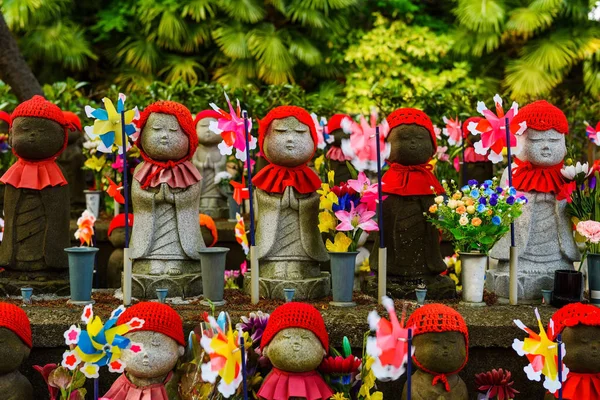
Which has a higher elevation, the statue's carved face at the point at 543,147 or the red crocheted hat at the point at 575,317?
the statue's carved face at the point at 543,147

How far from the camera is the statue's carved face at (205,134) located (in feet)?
24.6

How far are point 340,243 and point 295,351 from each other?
0.97 meters

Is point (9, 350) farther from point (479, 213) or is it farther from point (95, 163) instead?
point (95, 163)

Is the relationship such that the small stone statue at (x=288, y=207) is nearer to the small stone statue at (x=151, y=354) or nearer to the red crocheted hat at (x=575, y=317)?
the small stone statue at (x=151, y=354)

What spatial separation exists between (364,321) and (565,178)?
4.71 ft

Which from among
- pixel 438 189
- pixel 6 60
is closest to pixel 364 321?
pixel 438 189

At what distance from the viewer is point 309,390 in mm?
3844

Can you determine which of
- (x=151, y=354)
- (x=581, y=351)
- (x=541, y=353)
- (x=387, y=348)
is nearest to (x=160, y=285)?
(x=151, y=354)

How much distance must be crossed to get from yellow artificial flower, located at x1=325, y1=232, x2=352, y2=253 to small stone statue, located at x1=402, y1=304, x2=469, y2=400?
2.70ft

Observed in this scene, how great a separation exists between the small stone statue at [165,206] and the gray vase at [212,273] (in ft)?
0.74

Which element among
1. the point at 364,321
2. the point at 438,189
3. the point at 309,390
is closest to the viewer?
the point at 309,390

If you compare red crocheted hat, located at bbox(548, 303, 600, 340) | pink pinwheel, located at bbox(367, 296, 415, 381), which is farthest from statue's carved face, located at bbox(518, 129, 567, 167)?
pink pinwheel, located at bbox(367, 296, 415, 381)

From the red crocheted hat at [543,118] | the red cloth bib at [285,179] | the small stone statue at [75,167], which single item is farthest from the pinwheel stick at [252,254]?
the small stone statue at [75,167]

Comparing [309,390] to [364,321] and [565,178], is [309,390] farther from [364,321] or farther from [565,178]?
[565,178]
